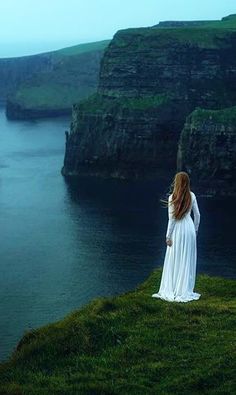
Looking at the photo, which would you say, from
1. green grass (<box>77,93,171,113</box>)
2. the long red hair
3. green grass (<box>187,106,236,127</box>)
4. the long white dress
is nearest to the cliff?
green grass (<box>77,93,171,113</box>)

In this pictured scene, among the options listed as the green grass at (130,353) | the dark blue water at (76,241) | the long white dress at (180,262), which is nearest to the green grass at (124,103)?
the dark blue water at (76,241)

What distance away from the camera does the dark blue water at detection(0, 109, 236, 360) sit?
66.1m

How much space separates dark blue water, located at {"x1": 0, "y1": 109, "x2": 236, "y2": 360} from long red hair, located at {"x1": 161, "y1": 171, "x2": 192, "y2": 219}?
26.7m

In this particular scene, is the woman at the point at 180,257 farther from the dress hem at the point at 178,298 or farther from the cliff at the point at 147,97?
the cliff at the point at 147,97

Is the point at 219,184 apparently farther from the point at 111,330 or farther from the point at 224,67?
the point at 111,330

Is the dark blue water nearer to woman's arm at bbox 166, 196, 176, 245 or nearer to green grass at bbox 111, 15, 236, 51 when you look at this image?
woman's arm at bbox 166, 196, 176, 245

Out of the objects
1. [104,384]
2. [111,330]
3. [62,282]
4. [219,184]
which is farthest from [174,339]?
[219,184]

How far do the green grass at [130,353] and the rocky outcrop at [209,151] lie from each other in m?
103

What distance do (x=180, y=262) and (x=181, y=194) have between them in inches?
105

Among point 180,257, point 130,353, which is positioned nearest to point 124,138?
point 180,257

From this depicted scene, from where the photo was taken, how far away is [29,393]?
1788 cm

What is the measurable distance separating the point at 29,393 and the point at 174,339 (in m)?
4.63

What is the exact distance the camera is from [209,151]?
130250 mm

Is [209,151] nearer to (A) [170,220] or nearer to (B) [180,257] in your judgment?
(B) [180,257]
